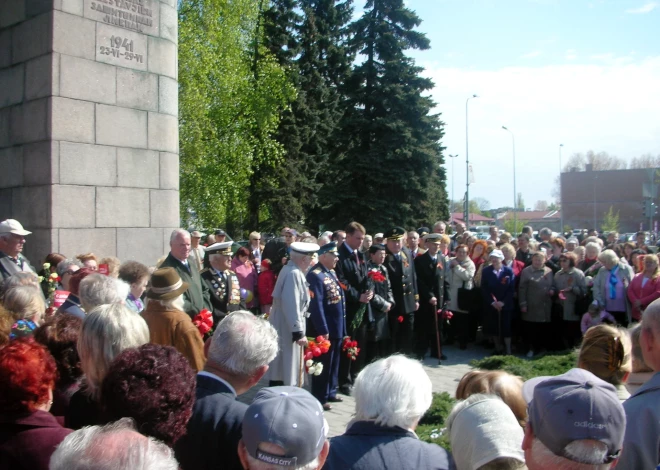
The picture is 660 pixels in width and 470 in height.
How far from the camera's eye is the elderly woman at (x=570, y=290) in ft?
33.4

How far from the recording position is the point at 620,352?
11.2 ft

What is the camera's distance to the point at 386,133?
27.3 metres

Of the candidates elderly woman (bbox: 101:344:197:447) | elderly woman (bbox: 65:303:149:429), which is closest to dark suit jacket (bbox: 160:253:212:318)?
elderly woman (bbox: 65:303:149:429)

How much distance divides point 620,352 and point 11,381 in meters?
3.20

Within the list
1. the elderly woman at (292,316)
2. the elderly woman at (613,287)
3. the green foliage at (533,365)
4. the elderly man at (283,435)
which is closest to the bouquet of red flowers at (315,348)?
the elderly woman at (292,316)

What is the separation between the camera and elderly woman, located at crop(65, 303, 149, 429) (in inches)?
117

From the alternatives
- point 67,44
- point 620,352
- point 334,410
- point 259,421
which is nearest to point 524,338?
point 334,410

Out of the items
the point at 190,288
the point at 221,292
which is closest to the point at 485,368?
the point at 221,292

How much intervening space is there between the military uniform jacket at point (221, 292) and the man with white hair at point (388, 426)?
4.94 meters

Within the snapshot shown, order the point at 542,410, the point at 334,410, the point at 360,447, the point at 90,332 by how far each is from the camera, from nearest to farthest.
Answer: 1. the point at 542,410
2. the point at 360,447
3. the point at 90,332
4. the point at 334,410

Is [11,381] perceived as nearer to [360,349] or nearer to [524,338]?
[360,349]

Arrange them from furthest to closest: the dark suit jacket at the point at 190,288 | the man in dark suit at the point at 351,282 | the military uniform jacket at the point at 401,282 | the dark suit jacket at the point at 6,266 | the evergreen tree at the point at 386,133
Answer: the evergreen tree at the point at 386,133 → the military uniform jacket at the point at 401,282 → the man in dark suit at the point at 351,282 → the dark suit jacket at the point at 6,266 → the dark suit jacket at the point at 190,288

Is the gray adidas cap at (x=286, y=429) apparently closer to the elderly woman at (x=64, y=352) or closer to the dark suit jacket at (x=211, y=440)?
the dark suit jacket at (x=211, y=440)

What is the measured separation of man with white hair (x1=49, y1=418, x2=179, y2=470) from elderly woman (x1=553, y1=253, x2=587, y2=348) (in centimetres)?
962
